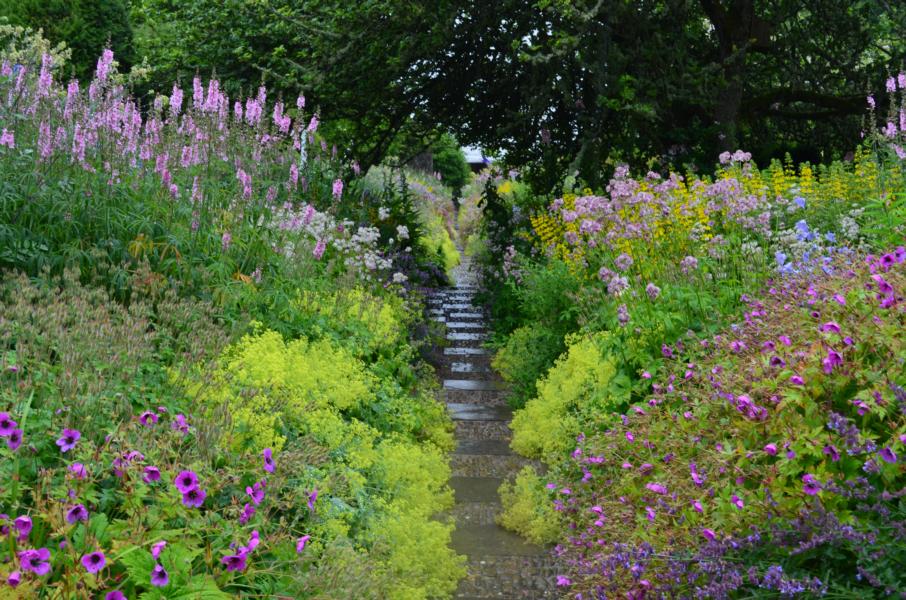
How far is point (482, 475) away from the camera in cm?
562

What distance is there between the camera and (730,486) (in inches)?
119

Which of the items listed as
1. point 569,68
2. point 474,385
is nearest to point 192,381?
point 474,385

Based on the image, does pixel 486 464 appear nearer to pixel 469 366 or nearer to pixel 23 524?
pixel 469 366

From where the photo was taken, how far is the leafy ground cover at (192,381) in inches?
103

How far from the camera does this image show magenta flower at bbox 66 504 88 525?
7.60 ft

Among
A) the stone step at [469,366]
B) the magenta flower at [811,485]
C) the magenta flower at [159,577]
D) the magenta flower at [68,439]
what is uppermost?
the magenta flower at [68,439]

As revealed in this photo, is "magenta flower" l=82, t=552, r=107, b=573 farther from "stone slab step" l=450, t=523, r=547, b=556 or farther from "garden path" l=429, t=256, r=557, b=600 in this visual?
"stone slab step" l=450, t=523, r=547, b=556

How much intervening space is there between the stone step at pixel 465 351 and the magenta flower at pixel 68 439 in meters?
6.40

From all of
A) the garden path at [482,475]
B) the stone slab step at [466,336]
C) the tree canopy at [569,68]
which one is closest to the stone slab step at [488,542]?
the garden path at [482,475]

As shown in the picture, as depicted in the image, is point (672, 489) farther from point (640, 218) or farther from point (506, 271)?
point (506, 271)

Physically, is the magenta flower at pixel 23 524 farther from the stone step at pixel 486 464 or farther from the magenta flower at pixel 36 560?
the stone step at pixel 486 464

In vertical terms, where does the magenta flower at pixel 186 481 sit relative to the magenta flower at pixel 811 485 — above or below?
above

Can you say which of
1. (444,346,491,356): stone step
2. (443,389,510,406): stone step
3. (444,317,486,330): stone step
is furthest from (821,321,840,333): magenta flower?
(444,317,486,330): stone step

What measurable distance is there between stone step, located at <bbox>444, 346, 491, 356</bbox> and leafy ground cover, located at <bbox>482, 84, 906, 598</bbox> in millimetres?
1761
